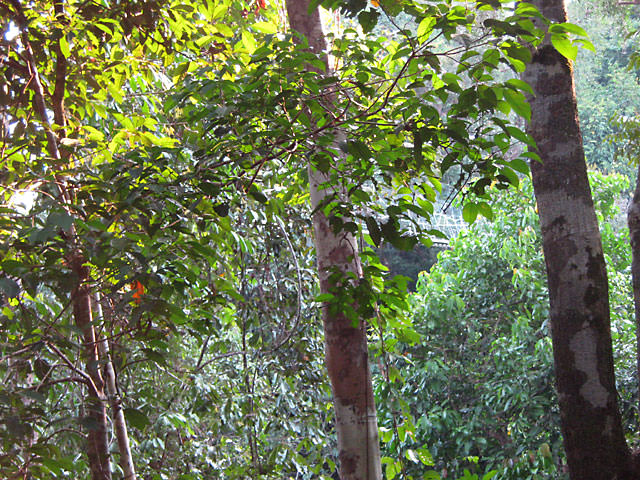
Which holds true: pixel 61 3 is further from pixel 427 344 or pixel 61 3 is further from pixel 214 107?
pixel 427 344

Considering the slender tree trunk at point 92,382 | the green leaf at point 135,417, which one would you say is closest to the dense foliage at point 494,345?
the slender tree trunk at point 92,382

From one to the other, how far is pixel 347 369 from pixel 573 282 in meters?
0.64

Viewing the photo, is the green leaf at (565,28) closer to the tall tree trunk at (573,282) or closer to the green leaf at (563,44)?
the green leaf at (563,44)

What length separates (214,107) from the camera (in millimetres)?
1403

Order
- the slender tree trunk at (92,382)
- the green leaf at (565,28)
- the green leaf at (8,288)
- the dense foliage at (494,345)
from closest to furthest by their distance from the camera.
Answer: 1. the green leaf at (8,288)
2. the green leaf at (565,28)
3. the slender tree trunk at (92,382)
4. the dense foliage at (494,345)

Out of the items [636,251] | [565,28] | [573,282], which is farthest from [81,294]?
[636,251]

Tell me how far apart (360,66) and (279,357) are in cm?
182

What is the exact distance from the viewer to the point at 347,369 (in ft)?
5.79

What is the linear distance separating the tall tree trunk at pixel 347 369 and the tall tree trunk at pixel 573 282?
0.52 metres

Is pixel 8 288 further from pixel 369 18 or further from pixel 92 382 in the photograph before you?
pixel 369 18

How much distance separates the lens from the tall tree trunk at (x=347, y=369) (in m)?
1.71

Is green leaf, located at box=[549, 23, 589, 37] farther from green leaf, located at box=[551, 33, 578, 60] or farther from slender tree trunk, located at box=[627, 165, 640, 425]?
slender tree trunk, located at box=[627, 165, 640, 425]

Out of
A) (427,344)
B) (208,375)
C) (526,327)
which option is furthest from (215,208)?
(427,344)

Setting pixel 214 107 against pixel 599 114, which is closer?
pixel 214 107
